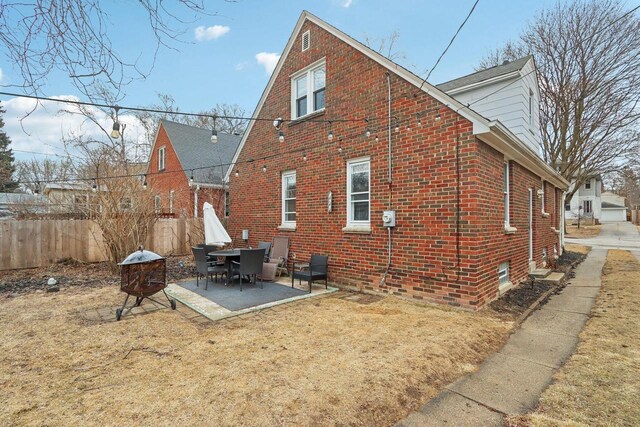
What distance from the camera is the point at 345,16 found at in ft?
18.1

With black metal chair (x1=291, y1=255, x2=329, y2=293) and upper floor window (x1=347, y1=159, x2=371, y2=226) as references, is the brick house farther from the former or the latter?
black metal chair (x1=291, y1=255, x2=329, y2=293)

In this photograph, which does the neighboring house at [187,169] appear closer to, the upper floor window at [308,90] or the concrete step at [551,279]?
the upper floor window at [308,90]

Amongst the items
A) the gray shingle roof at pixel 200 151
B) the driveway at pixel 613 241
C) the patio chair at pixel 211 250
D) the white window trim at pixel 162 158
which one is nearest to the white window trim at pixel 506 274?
the patio chair at pixel 211 250

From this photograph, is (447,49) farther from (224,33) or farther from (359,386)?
(359,386)

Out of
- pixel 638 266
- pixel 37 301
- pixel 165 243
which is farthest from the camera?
pixel 165 243

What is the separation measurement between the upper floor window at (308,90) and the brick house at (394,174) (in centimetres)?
3

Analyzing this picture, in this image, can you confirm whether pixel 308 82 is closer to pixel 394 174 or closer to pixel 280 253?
pixel 394 174

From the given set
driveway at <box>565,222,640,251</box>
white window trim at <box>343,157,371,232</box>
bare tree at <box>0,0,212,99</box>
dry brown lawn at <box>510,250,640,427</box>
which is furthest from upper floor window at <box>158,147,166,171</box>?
driveway at <box>565,222,640,251</box>

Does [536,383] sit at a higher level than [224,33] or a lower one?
lower

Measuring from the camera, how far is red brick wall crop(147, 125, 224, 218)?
15.6 metres

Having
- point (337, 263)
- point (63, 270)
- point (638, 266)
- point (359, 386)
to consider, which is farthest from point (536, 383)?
point (63, 270)

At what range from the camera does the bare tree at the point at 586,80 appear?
579 inches

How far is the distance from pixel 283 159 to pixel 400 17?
4.72 meters

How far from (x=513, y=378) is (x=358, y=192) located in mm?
4661
